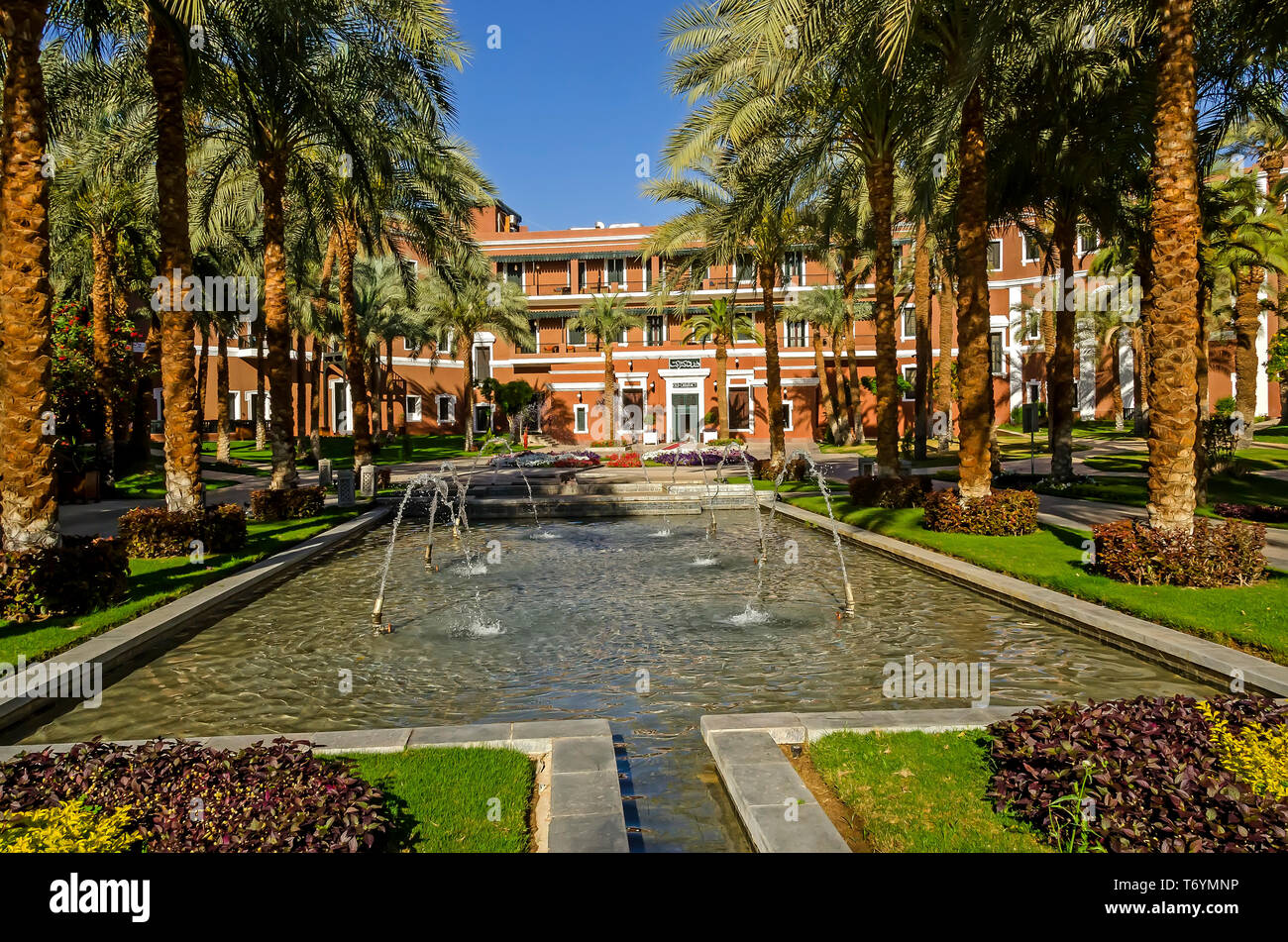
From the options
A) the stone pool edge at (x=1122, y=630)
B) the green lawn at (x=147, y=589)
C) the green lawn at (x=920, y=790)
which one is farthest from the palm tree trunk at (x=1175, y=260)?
the green lawn at (x=147, y=589)

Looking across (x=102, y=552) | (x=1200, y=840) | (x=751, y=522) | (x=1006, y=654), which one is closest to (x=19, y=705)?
(x=102, y=552)

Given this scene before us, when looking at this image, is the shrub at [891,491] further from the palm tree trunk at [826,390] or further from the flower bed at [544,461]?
the palm tree trunk at [826,390]

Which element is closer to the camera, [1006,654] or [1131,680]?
[1131,680]

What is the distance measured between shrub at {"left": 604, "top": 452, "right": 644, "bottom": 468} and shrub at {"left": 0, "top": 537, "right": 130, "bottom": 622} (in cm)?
2319

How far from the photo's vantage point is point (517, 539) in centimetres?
1702

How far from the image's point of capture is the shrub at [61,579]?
9.13 m

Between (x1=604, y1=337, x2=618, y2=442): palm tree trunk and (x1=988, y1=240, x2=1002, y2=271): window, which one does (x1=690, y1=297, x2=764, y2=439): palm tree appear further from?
(x1=988, y1=240, x2=1002, y2=271): window

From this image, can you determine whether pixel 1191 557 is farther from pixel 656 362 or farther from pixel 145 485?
pixel 656 362

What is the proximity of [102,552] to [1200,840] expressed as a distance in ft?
35.3

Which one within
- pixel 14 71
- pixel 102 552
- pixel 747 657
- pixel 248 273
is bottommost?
pixel 747 657

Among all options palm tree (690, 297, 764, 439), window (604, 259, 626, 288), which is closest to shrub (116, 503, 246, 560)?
palm tree (690, 297, 764, 439)

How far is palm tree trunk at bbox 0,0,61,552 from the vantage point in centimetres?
957

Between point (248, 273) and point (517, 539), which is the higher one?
point (248, 273)

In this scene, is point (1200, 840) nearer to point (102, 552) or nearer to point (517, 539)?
point (102, 552)
